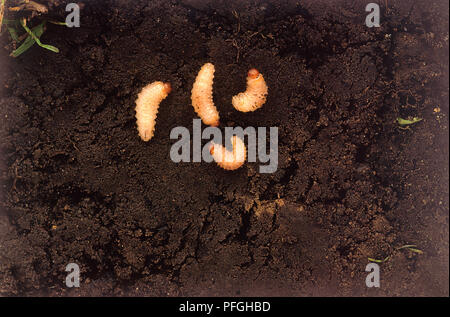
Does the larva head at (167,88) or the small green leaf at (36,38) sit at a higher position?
the small green leaf at (36,38)

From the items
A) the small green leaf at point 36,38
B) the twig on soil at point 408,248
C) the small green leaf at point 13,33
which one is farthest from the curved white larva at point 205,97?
the twig on soil at point 408,248

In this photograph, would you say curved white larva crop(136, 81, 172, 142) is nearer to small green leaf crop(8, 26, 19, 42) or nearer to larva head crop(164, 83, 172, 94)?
larva head crop(164, 83, 172, 94)

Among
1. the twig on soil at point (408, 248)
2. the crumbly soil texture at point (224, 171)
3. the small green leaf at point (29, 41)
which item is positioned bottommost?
the twig on soil at point (408, 248)

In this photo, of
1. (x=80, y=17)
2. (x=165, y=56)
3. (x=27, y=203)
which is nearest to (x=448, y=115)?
(x=165, y=56)

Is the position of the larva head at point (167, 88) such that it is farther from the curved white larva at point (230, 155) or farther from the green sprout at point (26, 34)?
the green sprout at point (26, 34)

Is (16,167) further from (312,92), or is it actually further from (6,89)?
(312,92)
